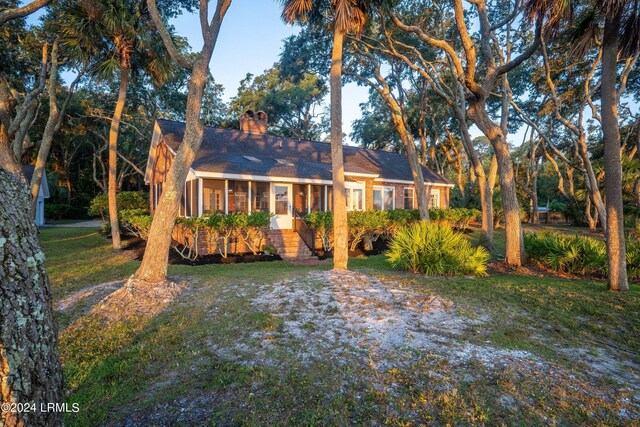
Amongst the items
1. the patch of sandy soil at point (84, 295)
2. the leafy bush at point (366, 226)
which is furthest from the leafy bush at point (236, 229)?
the patch of sandy soil at point (84, 295)

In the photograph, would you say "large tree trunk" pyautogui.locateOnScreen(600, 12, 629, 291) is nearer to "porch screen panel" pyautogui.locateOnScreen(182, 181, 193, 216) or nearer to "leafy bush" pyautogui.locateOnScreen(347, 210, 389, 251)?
"leafy bush" pyautogui.locateOnScreen(347, 210, 389, 251)

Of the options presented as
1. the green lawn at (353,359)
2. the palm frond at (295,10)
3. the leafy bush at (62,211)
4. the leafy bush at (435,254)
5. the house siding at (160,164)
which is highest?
the palm frond at (295,10)

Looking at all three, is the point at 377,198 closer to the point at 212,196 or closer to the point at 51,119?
the point at 212,196

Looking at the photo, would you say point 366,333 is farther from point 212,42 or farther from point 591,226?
point 591,226

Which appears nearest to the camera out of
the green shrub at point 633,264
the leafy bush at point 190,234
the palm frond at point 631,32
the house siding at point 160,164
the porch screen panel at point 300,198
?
the palm frond at point 631,32

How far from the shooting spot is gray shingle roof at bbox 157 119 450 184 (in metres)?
14.3

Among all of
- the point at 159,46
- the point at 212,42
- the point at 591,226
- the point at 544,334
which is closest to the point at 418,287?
the point at 544,334

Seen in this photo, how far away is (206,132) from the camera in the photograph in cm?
1791

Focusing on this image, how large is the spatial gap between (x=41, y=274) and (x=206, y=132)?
17.3 meters

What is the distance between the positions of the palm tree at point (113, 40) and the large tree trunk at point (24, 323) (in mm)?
11809

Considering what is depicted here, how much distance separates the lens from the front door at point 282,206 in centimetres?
1459

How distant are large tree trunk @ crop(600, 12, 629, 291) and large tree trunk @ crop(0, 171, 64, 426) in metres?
8.72

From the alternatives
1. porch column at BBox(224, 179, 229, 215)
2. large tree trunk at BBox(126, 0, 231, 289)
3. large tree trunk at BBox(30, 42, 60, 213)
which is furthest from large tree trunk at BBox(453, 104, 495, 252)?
large tree trunk at BBox(30, 42, 60, 213)

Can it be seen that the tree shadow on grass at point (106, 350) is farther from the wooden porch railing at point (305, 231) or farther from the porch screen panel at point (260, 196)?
the porch screen panel at point (260, 196)
